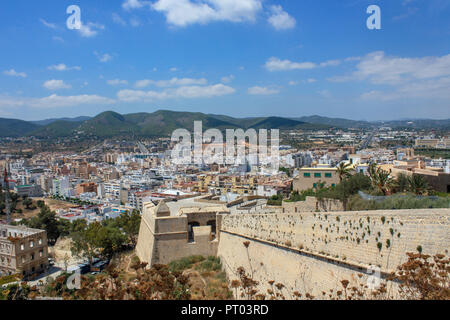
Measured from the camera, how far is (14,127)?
126 meters

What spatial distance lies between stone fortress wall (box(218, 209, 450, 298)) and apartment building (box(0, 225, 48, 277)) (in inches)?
560

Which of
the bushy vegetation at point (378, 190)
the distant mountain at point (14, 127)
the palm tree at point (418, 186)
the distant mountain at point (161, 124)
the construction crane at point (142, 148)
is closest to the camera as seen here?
the bushy vegetation at point (378, 190)

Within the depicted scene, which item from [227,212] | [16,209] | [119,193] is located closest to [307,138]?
[119,193]

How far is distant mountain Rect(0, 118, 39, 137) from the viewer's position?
115 meters

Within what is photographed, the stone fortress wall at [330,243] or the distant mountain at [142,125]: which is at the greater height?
the distant mountain at [142,125]

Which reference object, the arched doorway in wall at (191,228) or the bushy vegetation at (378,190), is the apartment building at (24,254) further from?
the bushy vegetation at (378,190)

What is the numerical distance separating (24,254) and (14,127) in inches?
5032

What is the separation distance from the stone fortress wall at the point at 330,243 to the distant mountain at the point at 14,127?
121m

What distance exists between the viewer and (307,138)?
114 m

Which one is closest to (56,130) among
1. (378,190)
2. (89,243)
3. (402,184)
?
(89,243)

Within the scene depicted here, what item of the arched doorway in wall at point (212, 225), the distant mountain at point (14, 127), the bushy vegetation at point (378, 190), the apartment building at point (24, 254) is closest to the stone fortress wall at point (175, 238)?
the arched doorway in wall at point (212, 225)

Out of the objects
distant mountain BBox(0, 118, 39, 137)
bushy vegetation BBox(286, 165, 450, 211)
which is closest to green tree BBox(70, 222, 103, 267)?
bushy vegetation BBox(286, 165, 450, 211)

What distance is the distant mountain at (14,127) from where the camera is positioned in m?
115
